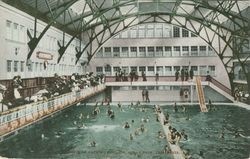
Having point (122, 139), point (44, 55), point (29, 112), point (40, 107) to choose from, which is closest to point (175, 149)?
point (122, 139)

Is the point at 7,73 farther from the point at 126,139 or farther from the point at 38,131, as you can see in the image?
the point at 126,139

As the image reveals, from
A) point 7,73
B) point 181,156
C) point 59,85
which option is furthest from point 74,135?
point 181,156

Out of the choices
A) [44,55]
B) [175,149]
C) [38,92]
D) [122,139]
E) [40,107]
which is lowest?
[122,139]

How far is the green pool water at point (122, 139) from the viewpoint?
95.9 feet

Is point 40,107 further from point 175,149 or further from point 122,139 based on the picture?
point 122,139

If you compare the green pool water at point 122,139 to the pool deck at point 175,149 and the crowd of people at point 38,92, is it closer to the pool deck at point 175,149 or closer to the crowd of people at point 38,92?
the pool deck at point 175,149

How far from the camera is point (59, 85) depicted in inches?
1336

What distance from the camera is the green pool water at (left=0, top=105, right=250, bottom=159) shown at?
2922cm

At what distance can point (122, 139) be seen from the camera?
3600 centimetres

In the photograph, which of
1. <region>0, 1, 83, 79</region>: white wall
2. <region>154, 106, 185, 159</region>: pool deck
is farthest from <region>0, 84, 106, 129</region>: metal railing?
<region>154, 106, 185, 159</region>: pool deck

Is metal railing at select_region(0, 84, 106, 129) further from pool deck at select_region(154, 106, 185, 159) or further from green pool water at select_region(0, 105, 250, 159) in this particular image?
pool deck at select_region(154, 106, 185, 159)

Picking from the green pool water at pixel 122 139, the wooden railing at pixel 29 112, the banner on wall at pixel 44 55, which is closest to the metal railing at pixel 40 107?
the wooden railing at pixel 29 112

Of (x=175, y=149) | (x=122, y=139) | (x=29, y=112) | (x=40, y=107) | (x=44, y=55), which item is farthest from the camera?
(x=44, y=55)

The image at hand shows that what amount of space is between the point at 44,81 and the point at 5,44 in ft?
33.1
